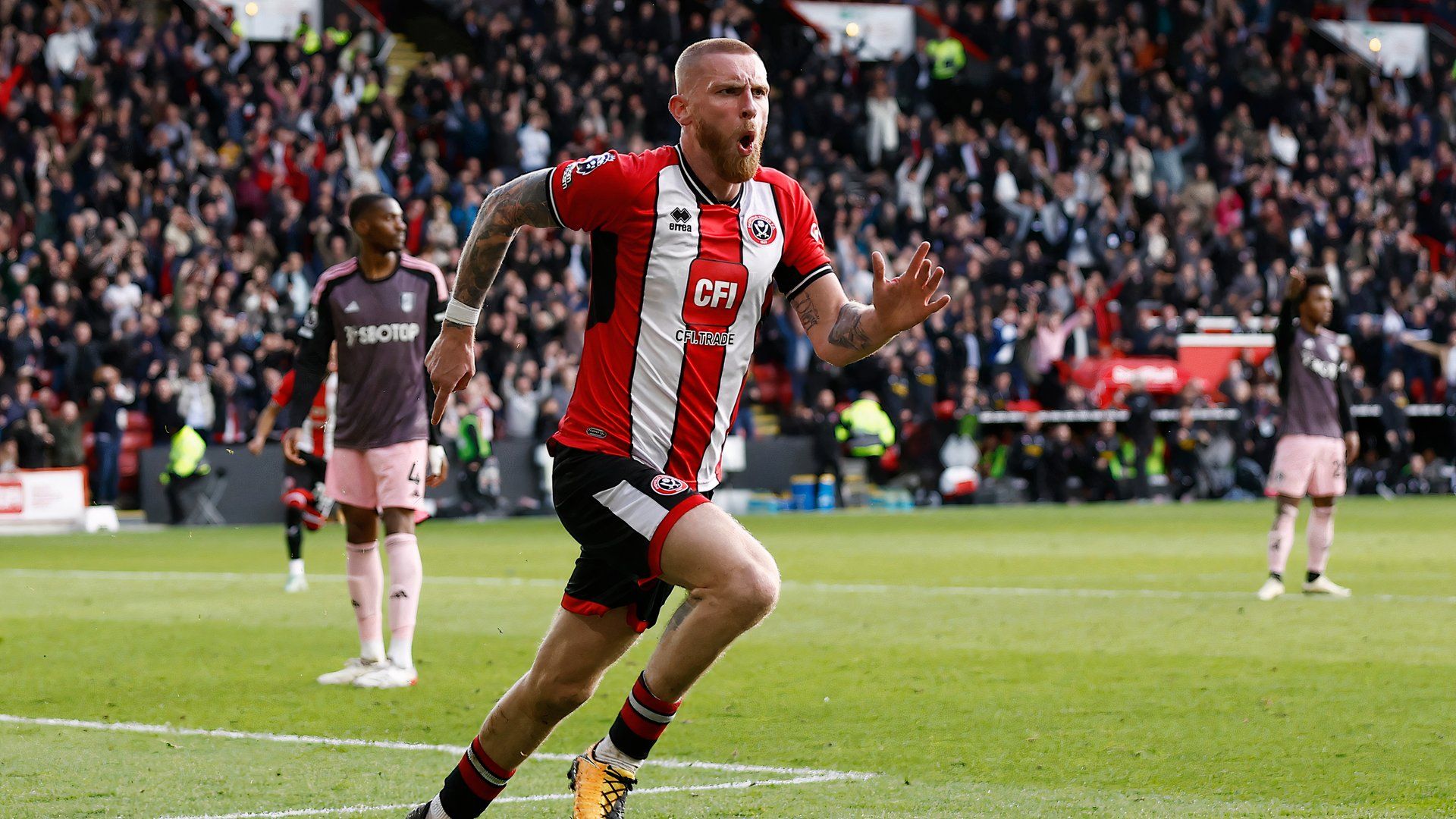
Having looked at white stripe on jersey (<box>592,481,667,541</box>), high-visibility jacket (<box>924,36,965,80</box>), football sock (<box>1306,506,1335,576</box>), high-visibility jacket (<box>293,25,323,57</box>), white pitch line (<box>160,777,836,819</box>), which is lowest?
football sock (<box>1306,506,1335,576</box>)

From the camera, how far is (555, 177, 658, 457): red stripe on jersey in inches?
207

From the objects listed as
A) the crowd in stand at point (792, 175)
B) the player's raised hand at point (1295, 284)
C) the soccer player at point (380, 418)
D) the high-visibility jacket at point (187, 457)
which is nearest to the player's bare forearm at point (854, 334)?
the soccer player at point (380, 418)

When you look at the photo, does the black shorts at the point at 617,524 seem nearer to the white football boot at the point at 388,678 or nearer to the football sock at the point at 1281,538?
the white football boot at the point at 388,678

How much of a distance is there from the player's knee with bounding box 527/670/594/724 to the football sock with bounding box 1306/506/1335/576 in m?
10.2

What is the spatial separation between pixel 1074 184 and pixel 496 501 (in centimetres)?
1395

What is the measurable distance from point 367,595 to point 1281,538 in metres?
7.30

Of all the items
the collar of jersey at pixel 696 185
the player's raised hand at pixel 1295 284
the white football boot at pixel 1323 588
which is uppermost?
the collar of jersey at pixel 696 185

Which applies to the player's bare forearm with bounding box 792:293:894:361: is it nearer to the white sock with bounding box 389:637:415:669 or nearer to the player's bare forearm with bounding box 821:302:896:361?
the player's bare forearm with bounding box 821:302:896:361

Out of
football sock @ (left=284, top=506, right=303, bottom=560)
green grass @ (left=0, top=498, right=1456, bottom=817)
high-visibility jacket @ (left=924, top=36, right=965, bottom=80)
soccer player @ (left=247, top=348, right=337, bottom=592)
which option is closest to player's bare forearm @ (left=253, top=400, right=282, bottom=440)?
soccer player @ (left=247, top=348, right=337, bottom=592)

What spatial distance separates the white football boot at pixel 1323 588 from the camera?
45.9 ft

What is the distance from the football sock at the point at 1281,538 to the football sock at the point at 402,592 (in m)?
6.88

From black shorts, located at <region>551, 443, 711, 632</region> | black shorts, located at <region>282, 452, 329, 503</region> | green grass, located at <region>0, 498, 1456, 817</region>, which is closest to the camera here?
black shorts, located at <region>551, 443, 711, 632</region>

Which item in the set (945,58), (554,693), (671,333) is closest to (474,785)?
(554,693)

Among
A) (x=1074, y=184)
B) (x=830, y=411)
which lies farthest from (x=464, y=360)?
(x=1074, y=184)
